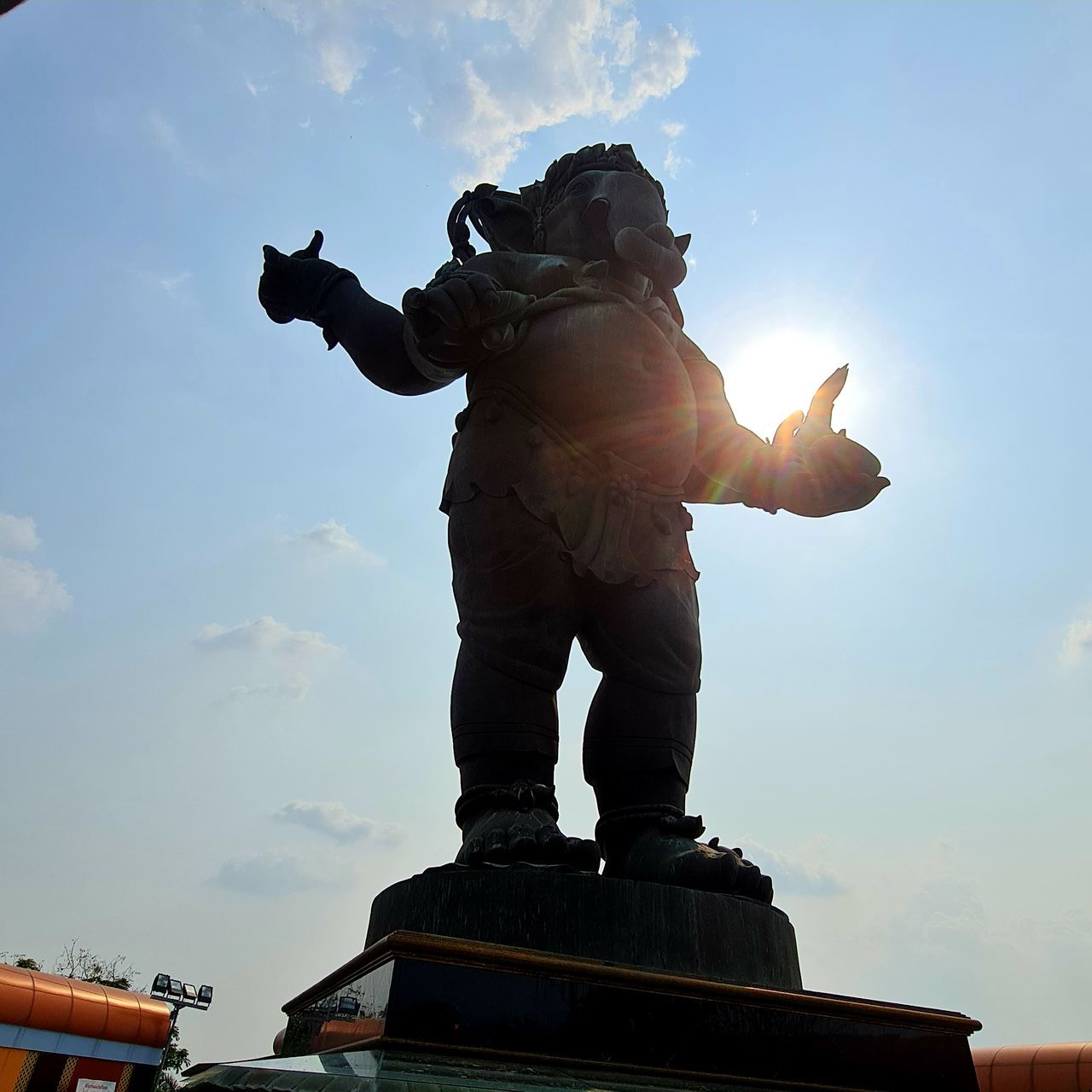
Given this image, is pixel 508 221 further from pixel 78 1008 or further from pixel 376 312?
pixel 78 1008

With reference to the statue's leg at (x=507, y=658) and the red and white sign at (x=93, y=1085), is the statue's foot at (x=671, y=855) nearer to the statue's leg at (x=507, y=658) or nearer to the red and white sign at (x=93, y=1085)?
the statue's leg at (x=507, y=658)

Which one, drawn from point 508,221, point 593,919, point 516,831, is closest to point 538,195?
point 508,221

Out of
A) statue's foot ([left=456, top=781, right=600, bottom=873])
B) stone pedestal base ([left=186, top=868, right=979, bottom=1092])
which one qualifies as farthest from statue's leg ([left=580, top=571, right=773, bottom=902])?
stone pedestal base ([left=186, top=868, right=979, bottom=1092])

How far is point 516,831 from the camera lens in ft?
7.94

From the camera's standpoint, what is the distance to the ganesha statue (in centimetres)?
273

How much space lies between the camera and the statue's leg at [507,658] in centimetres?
264

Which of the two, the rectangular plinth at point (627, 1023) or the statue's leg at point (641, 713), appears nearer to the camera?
the rectangular plinth at point (627, 1023)

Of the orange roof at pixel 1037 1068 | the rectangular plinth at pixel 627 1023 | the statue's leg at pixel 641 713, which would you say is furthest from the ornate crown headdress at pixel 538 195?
the orange roof at pixel 1037 1068

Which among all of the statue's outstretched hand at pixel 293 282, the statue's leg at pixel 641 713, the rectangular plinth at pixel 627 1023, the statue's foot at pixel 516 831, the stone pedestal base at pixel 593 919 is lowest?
the rectangular plinth at pixel 627 1023

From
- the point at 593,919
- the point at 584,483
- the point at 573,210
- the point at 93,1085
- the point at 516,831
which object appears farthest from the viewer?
the point at 93,1085

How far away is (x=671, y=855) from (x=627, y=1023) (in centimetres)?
59

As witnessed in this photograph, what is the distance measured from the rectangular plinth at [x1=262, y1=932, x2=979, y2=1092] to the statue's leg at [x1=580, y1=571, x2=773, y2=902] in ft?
1.86

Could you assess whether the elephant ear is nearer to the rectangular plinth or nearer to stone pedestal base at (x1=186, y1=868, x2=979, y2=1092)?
stone pedestal base at (x1=186, y1=868, x2=979, y2=1092)

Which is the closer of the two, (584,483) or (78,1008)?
(584,483)
